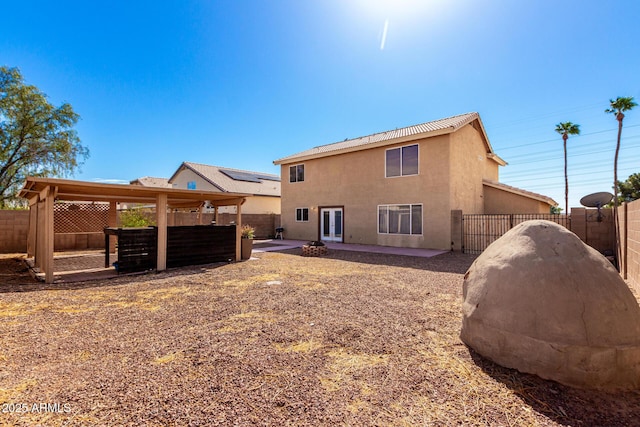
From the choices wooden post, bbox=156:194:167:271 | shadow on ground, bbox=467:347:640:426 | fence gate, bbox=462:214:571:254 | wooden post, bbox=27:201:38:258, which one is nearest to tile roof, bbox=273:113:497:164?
fence gate, bbox=462:214:571:254

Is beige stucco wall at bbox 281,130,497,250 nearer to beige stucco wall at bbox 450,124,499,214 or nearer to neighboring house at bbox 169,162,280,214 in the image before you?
beige stucco wall at bbox 450,124,499,214

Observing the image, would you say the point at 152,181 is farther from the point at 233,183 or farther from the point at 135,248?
the point at 135,248

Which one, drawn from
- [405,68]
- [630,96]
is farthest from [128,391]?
[630,96]

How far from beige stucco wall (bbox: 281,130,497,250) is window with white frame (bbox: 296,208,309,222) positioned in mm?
279

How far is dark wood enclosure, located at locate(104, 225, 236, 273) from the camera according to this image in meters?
7.68

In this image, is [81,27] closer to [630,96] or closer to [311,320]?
[311,320]

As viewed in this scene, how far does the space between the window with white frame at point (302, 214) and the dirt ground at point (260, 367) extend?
12417 millimetres

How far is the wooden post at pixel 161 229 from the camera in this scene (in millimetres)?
8098

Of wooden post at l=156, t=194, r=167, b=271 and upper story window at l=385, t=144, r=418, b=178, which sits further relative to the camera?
upper story window at l=385, t=144, r=418, b=178

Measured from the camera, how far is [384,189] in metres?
14.6

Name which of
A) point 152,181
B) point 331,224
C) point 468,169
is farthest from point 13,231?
point 152,181

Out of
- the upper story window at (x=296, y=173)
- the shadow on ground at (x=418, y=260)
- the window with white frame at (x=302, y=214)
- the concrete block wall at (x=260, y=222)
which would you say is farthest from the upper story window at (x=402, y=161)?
the concrete block wall at (x=260, y=222)

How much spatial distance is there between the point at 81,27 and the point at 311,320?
1365cm

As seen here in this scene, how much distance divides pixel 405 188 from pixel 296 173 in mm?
7752
